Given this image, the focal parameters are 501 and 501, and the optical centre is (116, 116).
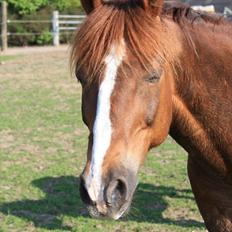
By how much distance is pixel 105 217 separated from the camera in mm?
2090

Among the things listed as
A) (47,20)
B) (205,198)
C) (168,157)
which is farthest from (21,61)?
(205,198)

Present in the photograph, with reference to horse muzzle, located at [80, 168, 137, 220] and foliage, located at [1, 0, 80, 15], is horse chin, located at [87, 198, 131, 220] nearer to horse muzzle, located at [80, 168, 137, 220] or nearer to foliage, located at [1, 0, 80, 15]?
horse muzzle, located at [80, 168, 137, 220]

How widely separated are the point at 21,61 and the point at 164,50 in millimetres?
14886

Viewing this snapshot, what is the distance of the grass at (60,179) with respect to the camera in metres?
4.54

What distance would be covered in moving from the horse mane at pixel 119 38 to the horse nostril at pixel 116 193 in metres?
0.48

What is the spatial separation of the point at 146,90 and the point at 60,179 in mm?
3668

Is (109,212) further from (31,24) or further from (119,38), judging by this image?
(31,24)

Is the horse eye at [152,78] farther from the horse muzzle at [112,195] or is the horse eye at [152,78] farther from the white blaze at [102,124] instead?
the horse muzzle at [112,195]

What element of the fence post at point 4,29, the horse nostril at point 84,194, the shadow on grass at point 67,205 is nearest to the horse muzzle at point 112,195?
the horse nostril at point 84,194

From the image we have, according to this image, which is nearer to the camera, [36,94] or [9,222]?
[9,222]

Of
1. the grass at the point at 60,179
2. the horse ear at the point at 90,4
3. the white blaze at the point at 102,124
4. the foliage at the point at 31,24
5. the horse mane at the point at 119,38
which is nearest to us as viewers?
the white blaze at the point at 102,124

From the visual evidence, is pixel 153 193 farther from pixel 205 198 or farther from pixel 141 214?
pixel 205 198

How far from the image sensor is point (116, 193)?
2062 mm

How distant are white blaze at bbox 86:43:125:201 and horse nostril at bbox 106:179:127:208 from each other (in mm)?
48
